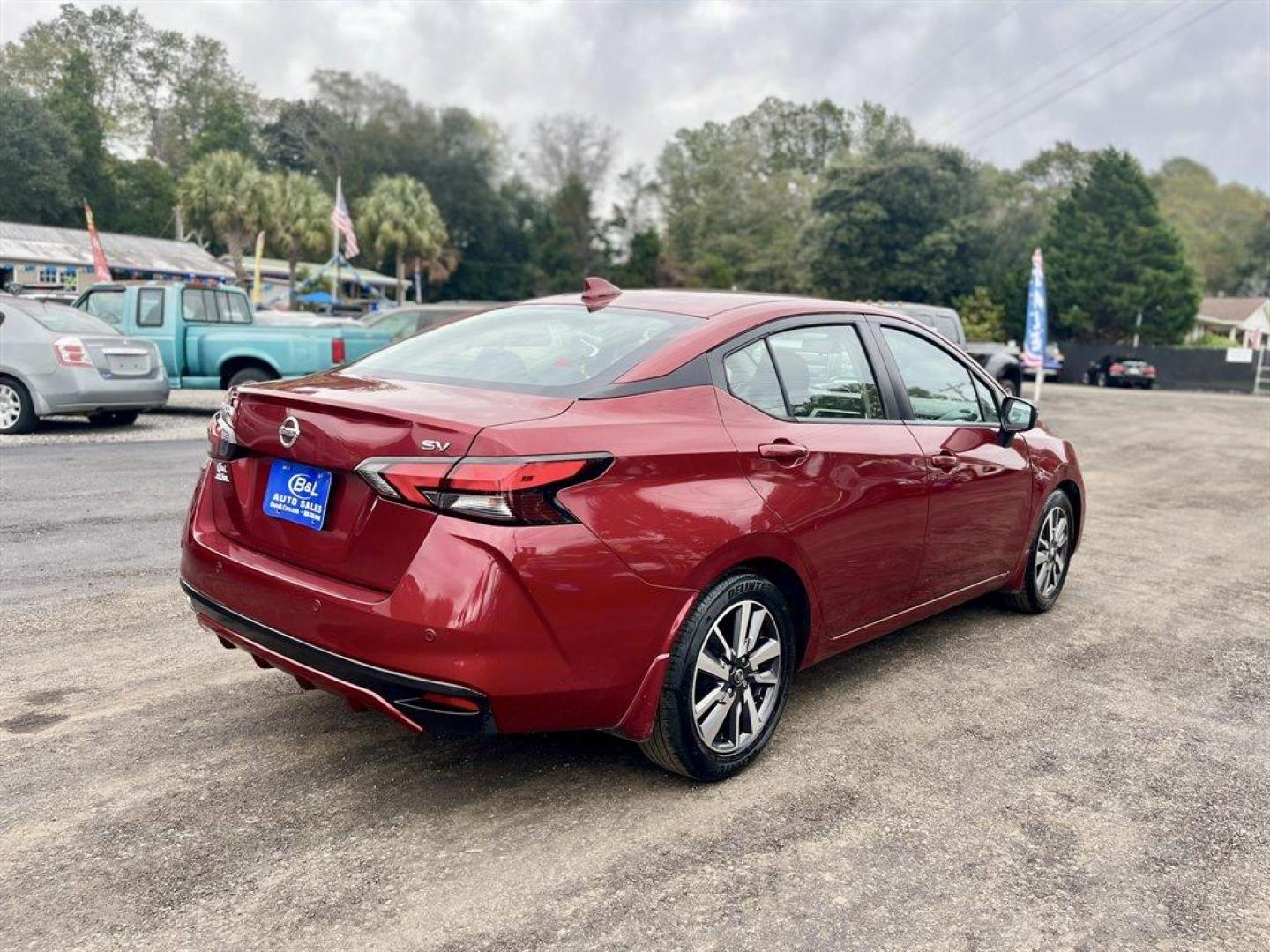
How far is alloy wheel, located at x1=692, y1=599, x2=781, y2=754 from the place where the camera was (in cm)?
321

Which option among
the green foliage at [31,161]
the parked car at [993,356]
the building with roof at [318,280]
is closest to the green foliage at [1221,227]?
the building with roof at [318,280]

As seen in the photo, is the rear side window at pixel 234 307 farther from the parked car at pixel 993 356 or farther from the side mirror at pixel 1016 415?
the side mirror at pixel 1016 415

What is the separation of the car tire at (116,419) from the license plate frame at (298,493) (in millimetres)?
9704

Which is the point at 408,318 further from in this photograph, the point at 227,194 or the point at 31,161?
the point at 31,161

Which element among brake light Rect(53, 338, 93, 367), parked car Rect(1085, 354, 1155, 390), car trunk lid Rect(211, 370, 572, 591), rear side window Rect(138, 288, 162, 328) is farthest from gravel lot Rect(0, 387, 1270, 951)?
parked car Rect(1085, 354, 1155, 390)

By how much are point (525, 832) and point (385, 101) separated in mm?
74496

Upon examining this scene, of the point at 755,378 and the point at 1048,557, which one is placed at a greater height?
the point at 755,378

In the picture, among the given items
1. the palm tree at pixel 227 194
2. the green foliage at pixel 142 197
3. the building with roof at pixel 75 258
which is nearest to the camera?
the building with roof at pixel 75 258

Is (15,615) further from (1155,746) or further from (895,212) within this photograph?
(895,212)

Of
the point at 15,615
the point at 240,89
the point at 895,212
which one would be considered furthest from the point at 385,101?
the point at 15,615

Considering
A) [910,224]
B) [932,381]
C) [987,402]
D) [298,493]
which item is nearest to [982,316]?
[910,224]

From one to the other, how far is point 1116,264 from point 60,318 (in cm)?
4419

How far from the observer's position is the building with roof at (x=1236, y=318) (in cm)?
6262

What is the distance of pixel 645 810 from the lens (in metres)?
3.15
